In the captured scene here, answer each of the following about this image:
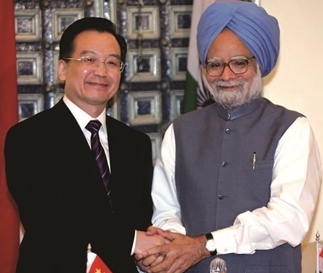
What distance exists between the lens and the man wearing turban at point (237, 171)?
2.48 m

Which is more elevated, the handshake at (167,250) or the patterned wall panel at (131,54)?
the patterned wall panel at (131,54)

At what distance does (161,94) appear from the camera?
377cm

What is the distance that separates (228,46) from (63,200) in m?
0.86

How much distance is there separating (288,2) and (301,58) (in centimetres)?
31

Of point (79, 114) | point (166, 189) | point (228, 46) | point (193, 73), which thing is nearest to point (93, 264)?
point (166, 189)

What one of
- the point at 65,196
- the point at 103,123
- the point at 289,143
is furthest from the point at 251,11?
the point at 65,196

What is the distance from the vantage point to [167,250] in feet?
8.52

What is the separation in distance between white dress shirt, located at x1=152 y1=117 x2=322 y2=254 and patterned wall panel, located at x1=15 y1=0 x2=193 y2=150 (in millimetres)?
1306

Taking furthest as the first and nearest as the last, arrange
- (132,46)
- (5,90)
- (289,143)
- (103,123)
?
(132,46) < (5,90) < (103,123) < (289,143)

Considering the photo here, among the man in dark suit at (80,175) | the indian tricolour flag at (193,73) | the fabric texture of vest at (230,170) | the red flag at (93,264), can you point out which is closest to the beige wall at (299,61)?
the indian tricolour flag at (193,73)

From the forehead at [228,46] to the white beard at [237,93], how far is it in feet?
0.33

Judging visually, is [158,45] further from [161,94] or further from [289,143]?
[289,143]

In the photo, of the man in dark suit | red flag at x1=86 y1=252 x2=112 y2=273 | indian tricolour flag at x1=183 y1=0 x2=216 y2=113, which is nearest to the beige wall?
indian tricolour flag at x1=183 y1=0 x2=216 y2=113

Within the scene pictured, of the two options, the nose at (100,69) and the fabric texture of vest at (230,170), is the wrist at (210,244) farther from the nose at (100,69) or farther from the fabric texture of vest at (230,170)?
the nose at (100,69)
